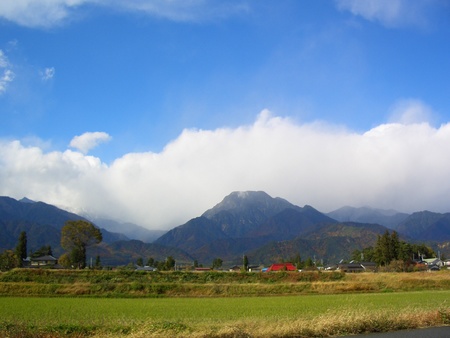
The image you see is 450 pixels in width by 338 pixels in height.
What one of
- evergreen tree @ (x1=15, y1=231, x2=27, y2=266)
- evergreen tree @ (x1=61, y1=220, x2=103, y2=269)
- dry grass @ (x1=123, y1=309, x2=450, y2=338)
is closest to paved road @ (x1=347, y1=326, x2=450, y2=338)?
dry grass @ (x1=123, y1=309, x2=450, y2=338)

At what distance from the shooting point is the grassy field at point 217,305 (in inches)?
484

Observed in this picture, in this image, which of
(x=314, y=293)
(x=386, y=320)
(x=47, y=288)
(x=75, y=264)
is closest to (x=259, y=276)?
(x=314, y=293)

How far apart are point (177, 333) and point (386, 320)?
6.75m

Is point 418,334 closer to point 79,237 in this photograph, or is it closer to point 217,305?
point 217,305

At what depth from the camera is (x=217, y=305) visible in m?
30.4

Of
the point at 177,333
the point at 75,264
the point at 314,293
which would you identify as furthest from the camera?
the point at 75,264

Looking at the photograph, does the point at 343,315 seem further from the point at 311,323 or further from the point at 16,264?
the point at 16,264

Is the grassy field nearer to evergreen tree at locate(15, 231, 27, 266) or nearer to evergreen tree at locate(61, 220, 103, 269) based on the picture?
evergreen tree at locate(61, 220, 103, 269)

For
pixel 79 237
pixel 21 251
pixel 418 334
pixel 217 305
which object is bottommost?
pixel 217 305

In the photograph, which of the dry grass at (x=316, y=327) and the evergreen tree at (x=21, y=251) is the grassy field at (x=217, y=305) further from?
the evergreen tree at (x=21, y=251)

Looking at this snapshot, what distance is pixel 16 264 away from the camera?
95875 millimetres

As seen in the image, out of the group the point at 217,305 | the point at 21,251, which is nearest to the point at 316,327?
the point at 217,305

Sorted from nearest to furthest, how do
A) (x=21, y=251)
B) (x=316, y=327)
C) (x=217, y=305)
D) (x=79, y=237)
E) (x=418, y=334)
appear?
1. (x=418, y=334)
2. (x=316, y=327)
3. (x=217, y=305)
4. (x=79, y=237)
5. (x=21, y=251)

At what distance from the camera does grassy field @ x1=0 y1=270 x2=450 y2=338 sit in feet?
40.4
